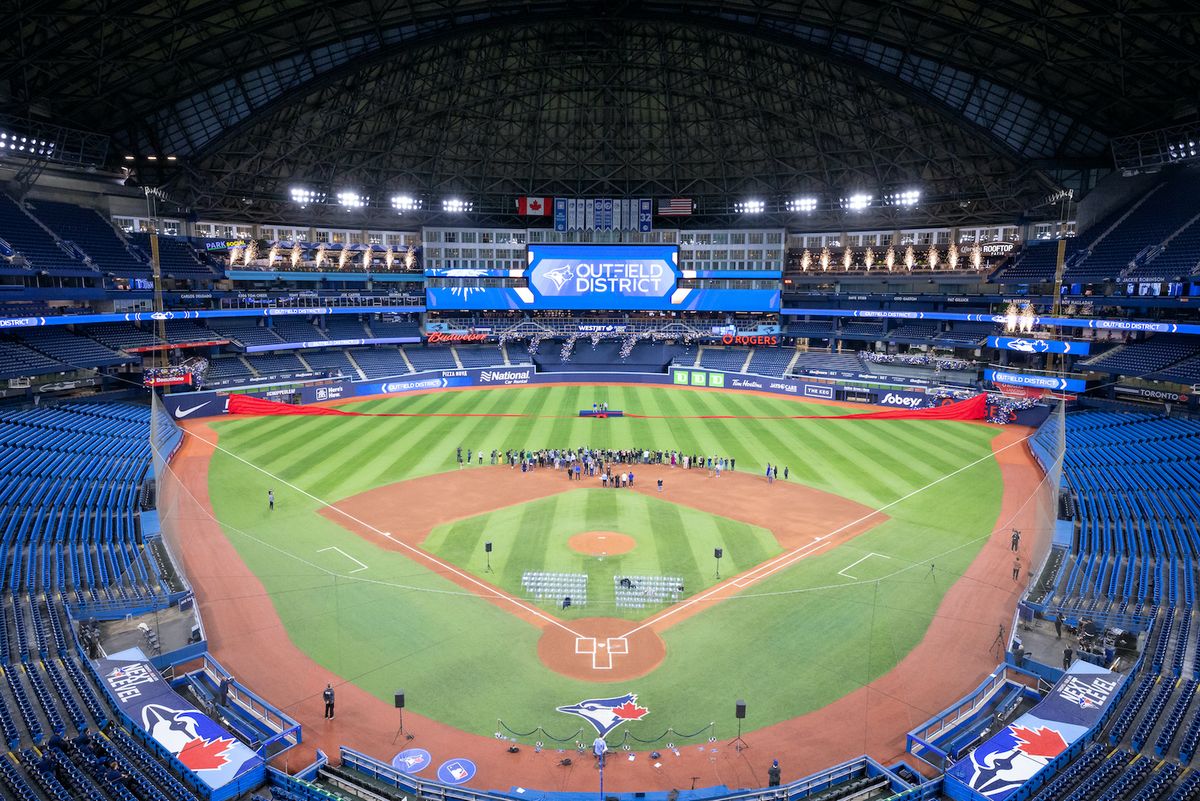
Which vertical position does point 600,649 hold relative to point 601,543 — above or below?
below

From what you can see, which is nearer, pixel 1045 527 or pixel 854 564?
pixel 854 564

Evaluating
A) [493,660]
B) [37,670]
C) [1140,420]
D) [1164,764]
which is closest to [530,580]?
[493,660]

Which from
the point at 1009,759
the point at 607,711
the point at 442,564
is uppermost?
the point at 442,564

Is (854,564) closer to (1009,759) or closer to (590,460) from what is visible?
(1009,759)

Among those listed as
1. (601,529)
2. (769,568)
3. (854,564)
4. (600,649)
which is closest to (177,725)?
(600,649)

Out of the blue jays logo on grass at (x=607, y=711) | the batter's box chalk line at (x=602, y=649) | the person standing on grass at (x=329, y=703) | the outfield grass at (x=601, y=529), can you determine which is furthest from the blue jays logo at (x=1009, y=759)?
the person standing on grass at (x=329, y=703)

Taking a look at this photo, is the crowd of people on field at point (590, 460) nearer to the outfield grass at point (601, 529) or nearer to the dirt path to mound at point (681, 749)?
the outfield grass at point (601, 529)
